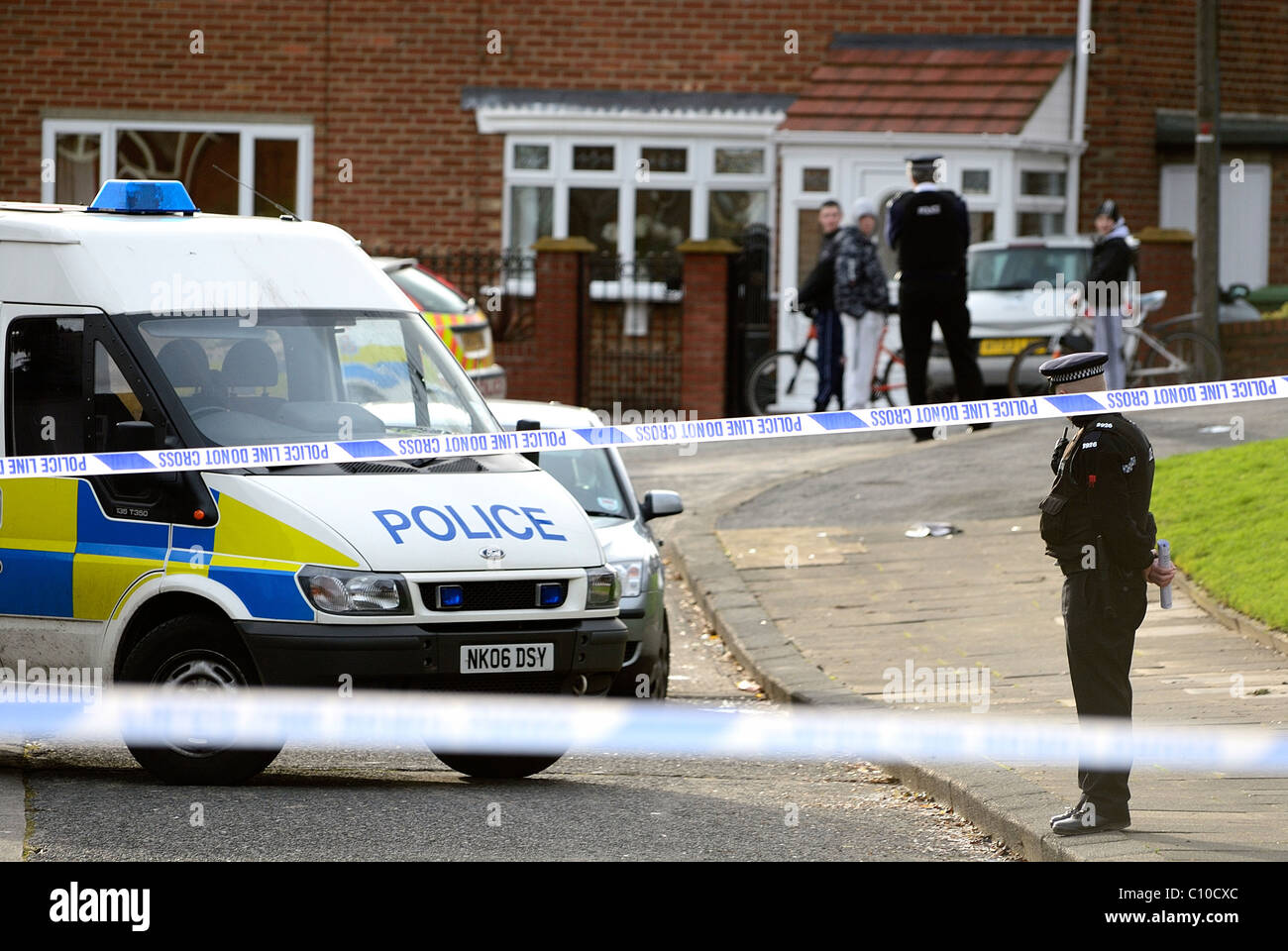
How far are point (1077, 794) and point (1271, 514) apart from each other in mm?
5446

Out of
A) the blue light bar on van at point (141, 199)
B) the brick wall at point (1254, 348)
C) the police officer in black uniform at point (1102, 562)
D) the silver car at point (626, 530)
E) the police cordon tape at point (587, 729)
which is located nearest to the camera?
the police officer in black uniform at point (1102, 562)

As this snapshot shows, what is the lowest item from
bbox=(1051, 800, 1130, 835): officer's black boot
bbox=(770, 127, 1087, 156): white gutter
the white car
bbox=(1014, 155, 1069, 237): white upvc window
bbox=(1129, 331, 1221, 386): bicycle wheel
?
bbox=(1051, 800, 1130, 835): officer's black boot

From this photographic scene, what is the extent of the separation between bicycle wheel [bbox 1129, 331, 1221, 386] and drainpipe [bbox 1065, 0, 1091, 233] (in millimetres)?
5351

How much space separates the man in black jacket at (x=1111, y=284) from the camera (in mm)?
18641

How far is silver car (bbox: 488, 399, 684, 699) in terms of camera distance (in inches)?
349

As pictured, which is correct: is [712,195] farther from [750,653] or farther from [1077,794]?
[1077,794]

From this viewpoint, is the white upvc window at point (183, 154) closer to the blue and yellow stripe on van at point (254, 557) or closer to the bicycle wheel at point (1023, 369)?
the bicycle wheel at point (1023, 369)

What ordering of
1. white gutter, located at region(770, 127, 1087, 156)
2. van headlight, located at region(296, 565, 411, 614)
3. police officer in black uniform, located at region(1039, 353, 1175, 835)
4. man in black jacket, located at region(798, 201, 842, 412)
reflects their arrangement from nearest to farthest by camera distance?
police officer in black uniform, located at region(1039, 353, 1175, 835) → van headlight, located at region(296, 565, 411, 614) → man in black jacket, located at region(798, 201, 842, 412) → white gutter, located at region(770, 127, 1087, 156)

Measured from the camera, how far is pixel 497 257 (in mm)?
24969

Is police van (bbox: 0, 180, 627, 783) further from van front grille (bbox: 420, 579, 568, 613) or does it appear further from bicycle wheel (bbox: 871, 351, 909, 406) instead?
bicycle wheel (bbox: 871, 351, 909, 406)

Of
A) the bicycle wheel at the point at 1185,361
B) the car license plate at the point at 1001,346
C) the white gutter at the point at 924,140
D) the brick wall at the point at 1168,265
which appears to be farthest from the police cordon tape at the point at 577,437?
the white gutter at the point at 924,140

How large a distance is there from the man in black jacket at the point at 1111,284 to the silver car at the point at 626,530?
8639mm

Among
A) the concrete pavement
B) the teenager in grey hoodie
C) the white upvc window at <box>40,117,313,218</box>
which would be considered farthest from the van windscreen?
the white upvc window at <box>40,117,313,218</box>

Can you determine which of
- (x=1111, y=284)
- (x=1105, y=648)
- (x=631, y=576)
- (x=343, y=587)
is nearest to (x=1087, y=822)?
(x=1105, y=648)
